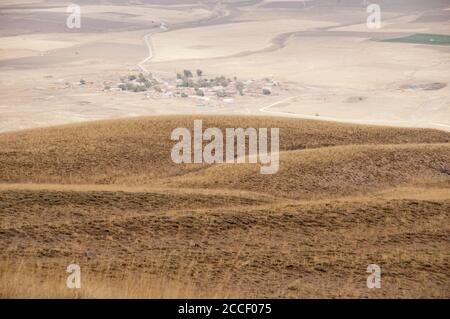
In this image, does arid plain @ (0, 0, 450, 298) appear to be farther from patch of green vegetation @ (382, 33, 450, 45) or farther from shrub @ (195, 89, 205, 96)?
patch of green vegetation @ (382, 33, 450, 45)

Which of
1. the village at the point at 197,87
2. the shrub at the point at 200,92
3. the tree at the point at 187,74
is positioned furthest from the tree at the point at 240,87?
the tree at the point at 187,74

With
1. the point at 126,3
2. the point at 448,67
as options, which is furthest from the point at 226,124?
the point at 126,3

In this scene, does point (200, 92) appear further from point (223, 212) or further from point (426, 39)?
point (426, 39)

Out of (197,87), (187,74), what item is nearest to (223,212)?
(197,87)

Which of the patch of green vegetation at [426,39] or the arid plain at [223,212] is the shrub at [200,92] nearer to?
the arid plain at [223,212]

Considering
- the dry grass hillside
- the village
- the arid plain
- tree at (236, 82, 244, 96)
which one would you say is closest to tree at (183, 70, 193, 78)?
the village
